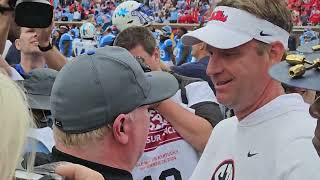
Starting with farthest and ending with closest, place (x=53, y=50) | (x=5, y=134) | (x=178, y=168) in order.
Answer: (x=53, y=50), (x=178, y=168), (x=5, y=134)

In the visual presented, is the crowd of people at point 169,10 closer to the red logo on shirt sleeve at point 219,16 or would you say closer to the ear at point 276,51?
the red logo on shirt sleeve at point 219,16

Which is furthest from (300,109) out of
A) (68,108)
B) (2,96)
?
(2,96)

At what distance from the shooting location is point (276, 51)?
2191mm

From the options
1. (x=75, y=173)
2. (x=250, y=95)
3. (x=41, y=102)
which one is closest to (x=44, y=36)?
(x=41, y=102)

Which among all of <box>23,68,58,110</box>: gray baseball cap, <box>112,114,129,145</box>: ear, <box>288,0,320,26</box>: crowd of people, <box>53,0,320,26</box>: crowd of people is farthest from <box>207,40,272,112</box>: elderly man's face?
<box>53,0,320,26</box>: crowd of people

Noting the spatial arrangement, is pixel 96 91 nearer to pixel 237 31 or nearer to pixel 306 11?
pixel 237 31

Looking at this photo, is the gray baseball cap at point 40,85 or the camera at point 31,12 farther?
the gray baseball cap at point 40,85

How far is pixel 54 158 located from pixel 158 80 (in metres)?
0.50

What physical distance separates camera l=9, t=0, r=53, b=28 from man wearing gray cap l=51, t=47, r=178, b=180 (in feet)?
2.24

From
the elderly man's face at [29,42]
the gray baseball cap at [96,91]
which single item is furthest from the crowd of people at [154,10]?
the gray baseball cap at [96,91]

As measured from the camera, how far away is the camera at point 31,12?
8.14 feet

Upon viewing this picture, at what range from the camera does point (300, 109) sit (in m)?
2.03

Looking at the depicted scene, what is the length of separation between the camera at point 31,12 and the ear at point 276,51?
101 cm

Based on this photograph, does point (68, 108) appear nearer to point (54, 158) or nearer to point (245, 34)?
point (54, 158)
